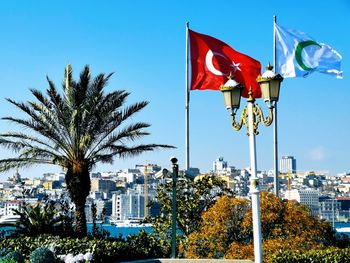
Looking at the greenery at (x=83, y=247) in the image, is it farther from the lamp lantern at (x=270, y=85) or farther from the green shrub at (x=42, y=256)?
the lamp lantern at (x=270, y=85)

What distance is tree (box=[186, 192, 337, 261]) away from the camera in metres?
19.1

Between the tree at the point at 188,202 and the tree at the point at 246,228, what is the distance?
2.29m

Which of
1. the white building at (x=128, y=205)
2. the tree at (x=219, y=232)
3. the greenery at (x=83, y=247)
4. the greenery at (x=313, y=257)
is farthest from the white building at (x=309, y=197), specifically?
the greenery at (x=313, y=257)

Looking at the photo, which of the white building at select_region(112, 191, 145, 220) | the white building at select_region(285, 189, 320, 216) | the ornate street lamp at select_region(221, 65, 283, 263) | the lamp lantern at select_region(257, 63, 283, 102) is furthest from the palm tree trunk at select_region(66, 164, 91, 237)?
the white building at select_region(112, 191, 145, 220)

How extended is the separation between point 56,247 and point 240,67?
8112 mm

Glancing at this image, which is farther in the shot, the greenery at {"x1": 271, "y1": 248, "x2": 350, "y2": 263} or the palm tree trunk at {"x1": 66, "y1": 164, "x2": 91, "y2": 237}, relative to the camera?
the palm tree trunk at {"x1": 66, "y1": 164, "x2": 91, "y2": 237}

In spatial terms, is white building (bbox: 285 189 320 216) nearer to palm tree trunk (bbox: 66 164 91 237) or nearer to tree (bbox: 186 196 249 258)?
palm tree trunk (bbox: 66 164 91 237)

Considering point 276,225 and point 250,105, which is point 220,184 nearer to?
point 276,225

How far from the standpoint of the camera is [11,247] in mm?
16156

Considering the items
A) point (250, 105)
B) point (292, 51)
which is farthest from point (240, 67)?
point (250, 105)

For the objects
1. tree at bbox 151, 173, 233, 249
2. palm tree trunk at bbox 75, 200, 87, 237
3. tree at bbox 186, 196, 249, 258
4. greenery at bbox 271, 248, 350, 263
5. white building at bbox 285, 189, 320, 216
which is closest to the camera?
greenery at bbox 271, 248, 350, 263

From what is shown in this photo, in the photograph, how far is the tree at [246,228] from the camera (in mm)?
19125

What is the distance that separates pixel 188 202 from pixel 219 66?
16.6 feet

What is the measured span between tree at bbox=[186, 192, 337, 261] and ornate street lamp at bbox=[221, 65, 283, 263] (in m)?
8.03
